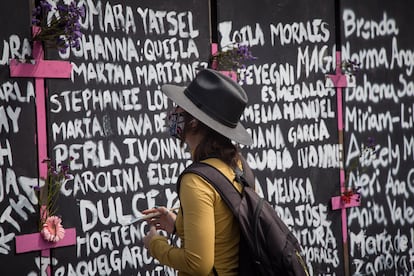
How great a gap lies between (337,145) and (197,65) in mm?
1788

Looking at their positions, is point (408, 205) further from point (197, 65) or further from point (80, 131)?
point (80, 131)

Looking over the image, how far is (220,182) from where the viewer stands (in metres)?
2.96

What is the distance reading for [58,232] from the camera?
4.12 metres

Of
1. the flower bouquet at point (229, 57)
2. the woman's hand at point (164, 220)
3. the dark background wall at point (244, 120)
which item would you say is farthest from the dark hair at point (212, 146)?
the flower bouquet at point (229, 57)

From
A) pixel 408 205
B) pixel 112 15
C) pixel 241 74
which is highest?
pixel 112 15

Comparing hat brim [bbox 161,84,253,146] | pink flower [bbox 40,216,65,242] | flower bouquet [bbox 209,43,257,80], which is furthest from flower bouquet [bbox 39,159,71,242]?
flower bouquet [bbox 209,43,257,80]

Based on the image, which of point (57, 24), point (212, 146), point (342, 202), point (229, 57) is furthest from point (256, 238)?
point (342, 202)

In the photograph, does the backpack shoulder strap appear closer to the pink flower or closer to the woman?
the woman

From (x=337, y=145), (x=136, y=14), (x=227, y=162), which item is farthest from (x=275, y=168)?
(x=227, y=162)

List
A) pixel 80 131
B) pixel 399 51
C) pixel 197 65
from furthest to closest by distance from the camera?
pixel 399 51, pixel 197 65, pixel 80 131

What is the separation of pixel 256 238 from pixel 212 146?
48 cm

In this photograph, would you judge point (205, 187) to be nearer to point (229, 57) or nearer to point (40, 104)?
point (40, 104)

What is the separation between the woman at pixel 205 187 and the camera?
2.85m

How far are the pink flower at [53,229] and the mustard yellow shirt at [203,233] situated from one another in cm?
122
